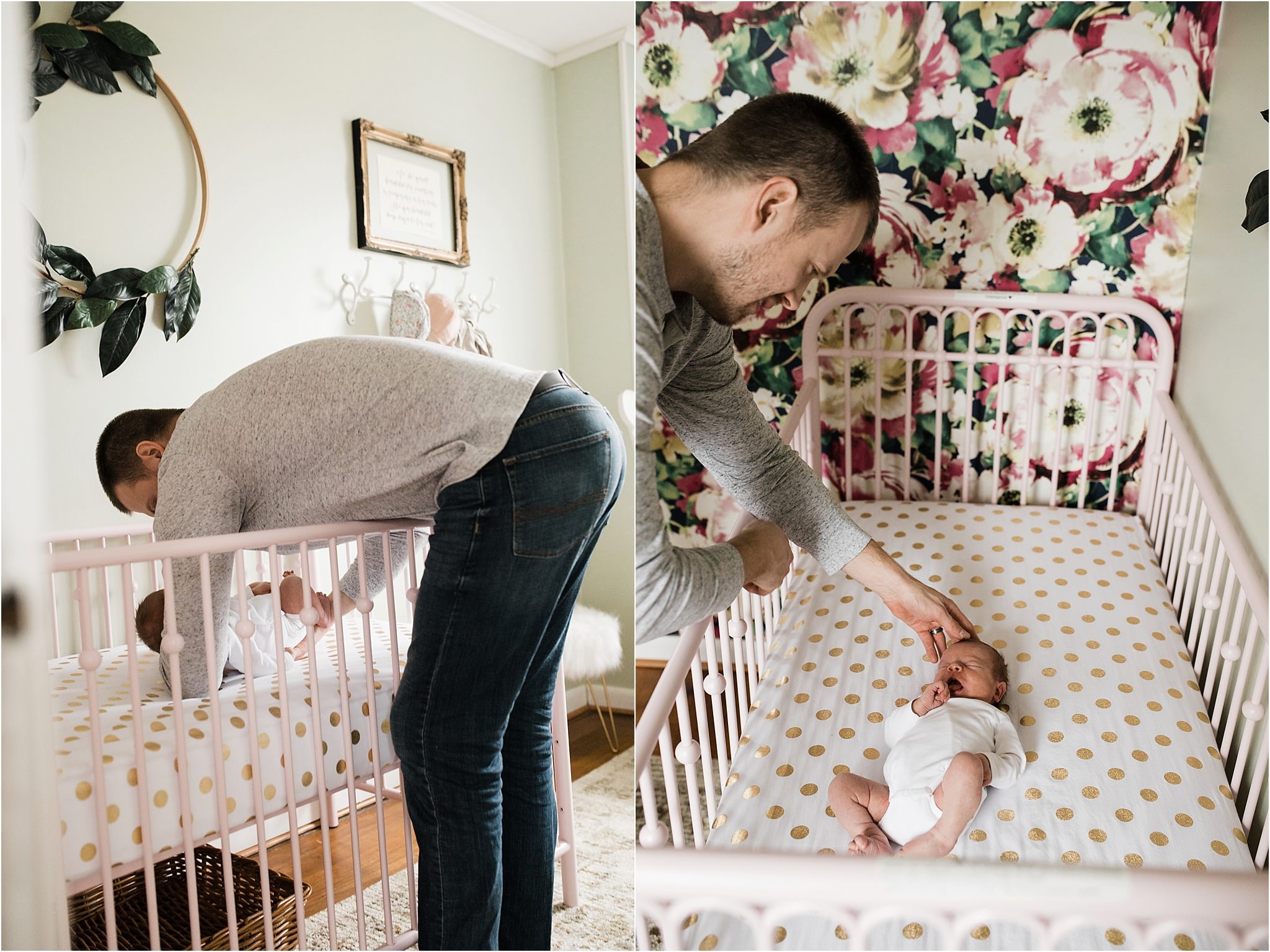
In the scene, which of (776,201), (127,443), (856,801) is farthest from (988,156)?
(127,443)

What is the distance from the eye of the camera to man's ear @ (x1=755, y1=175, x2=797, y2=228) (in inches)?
25.2

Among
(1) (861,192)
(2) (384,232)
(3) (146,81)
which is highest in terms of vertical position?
(3) (146,81)

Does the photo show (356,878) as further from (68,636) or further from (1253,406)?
(1253,406)

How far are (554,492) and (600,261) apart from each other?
1403 mm

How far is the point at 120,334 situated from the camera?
1.43m

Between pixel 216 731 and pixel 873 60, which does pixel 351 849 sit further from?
pixel 873 60

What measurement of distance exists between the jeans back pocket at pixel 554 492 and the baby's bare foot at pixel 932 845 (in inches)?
17.9

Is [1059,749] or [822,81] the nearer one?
[1059,749]

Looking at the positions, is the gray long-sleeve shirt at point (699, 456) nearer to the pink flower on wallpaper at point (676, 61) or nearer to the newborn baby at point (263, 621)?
the newborn baby at point (263, 621)

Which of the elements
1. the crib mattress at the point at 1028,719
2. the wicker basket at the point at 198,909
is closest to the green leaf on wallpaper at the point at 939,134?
the crib mattress at the point at 1028,719

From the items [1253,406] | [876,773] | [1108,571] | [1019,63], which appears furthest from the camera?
[1019,63]

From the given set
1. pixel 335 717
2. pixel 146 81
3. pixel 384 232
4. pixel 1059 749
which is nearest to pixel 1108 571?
pixel 1059 749

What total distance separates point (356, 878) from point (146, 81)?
1315mm

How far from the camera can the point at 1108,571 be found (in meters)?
1.26
